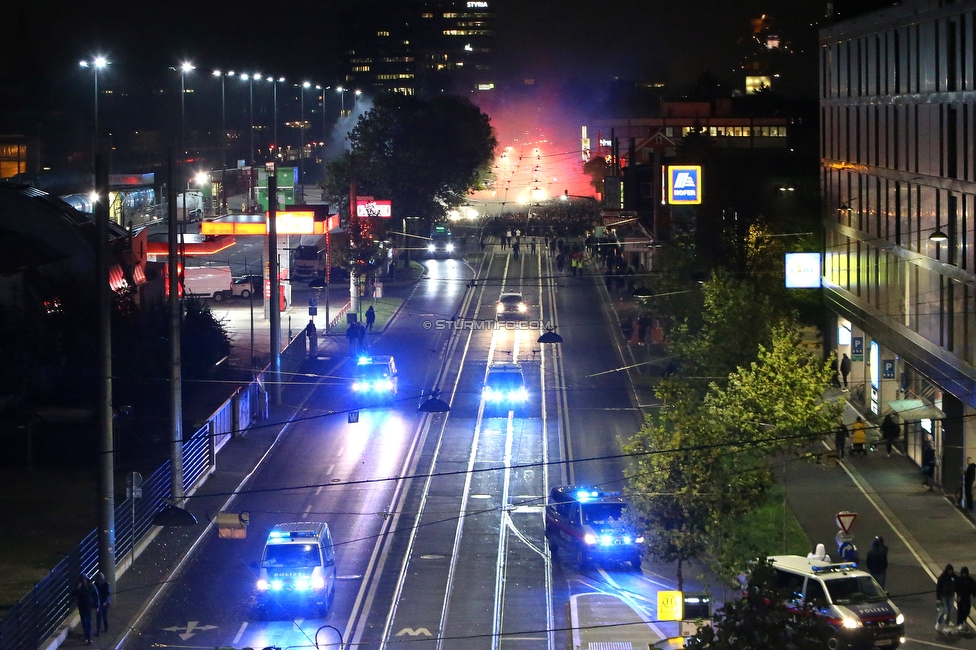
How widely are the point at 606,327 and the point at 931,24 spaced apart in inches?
1037

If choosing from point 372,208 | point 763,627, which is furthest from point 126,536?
point 372,208

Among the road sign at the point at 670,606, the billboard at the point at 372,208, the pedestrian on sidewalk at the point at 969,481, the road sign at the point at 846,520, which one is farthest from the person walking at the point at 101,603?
the billboard at the point at 372,208

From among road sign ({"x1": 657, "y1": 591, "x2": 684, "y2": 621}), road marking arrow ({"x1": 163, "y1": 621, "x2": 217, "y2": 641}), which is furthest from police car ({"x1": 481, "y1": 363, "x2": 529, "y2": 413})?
road sign ({"x1": 657, "y1": 591, "x2": 684, "y2": 621})

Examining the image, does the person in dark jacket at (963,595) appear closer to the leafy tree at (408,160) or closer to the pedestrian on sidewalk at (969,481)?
the pedestrian on sidewalk at (969,481)

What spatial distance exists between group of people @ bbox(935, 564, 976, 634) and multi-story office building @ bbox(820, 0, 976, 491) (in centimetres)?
700

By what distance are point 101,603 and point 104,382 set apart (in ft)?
13.2

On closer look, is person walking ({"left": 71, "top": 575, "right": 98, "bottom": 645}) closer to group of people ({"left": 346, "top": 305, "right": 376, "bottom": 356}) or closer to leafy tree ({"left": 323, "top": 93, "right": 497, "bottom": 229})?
group of people ({"left": 346, "top": 305, "right": 376, "bottom": 356})

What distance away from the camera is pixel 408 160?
85438 mm

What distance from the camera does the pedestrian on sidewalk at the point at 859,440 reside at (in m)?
33.9

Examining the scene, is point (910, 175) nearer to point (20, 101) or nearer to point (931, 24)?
point (931, 24)

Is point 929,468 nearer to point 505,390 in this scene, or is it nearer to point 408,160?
point 505,390

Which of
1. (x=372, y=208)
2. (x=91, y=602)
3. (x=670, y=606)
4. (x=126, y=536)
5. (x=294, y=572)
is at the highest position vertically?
(x=372, y=208)

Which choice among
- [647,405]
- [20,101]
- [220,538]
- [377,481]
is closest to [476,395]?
[647,405]
